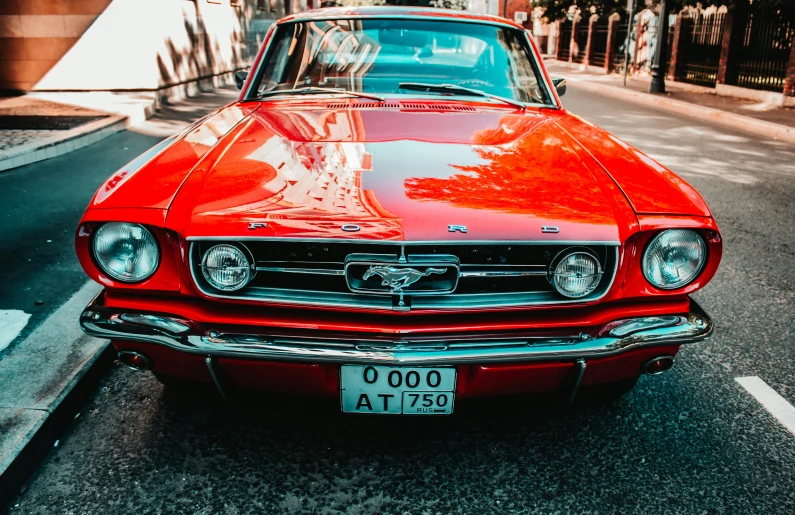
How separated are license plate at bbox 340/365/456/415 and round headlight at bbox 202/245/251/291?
43 centimetres

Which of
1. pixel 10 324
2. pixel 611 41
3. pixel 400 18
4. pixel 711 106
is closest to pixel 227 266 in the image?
pixel 10 324

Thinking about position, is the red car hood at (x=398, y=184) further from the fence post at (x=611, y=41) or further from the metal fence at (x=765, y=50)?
the fence post at (x=611, y=41)

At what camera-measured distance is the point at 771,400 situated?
2.79 meters

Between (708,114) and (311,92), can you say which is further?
(708,114)

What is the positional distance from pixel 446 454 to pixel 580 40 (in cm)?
3081

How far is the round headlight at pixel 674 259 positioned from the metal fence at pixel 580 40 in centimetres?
2973

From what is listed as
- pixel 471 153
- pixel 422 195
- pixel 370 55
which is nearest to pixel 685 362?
pixel 471 153

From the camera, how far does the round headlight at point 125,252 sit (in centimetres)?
212

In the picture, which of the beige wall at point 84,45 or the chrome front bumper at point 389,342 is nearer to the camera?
the chrome front bumper at point 389,342

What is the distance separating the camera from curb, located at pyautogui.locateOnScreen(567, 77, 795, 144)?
34.9ft

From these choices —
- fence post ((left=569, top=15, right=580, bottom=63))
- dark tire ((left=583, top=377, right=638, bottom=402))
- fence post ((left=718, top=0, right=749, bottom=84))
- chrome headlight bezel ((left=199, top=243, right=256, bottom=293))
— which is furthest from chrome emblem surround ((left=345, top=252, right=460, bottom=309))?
fence post ((left=569, top=15, right=580, bottom=63))

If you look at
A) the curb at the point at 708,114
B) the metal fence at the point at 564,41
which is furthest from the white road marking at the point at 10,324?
the metal fence at the point at 564,41

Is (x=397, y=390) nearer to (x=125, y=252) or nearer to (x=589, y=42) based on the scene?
(x=125, y=252)

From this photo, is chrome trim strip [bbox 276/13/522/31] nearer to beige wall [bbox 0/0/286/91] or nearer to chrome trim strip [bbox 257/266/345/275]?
chrome trim strip [bbox 257/266/345/275]
